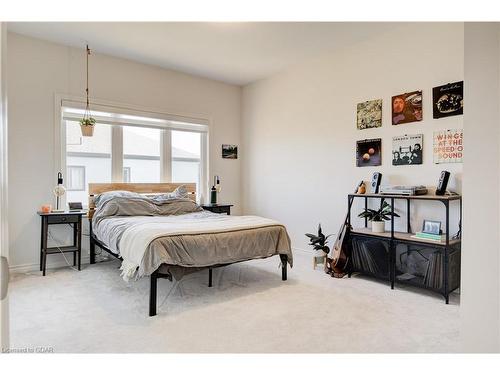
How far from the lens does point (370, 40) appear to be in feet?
12.5

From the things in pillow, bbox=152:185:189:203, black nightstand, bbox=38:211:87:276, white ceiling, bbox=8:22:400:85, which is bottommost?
black nightstand, bbox=38:211:87:276

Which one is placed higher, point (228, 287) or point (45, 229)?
point (45, 229)

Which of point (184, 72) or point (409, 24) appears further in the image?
point (184, 72)

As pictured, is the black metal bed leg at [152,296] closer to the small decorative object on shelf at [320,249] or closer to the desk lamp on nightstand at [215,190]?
the small decorative object on shelf at [320,249]

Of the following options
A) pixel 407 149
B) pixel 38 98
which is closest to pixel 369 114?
pixel 407 149

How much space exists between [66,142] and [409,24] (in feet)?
14.1

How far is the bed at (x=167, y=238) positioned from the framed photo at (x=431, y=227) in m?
1.35

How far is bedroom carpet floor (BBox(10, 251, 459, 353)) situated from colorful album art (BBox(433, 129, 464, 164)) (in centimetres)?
129

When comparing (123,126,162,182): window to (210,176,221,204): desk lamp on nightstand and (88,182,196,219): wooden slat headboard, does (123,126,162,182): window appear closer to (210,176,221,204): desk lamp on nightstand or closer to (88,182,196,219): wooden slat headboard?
(88,182,196,219): wooden slat headboard

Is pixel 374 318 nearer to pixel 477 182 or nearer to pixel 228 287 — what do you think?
pixel 228 287

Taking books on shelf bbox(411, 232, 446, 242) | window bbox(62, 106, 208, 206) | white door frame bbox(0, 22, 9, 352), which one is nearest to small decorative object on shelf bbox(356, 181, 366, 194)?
books on shelf bbox(411, 232, 446, 242)

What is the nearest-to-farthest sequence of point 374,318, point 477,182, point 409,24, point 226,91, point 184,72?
point 477,182 → point 374,318 → point 409,24 → point 184,72 → point 226,91

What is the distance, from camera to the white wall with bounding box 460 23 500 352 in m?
1.13

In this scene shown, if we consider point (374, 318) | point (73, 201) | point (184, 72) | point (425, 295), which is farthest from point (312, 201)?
point (73, 201)
